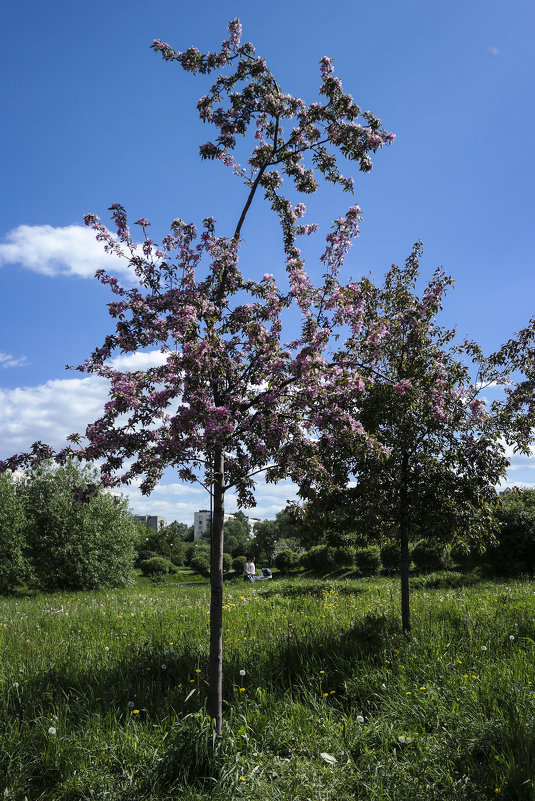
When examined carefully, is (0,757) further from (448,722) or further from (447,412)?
(447,412)

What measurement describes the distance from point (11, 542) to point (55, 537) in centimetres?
185

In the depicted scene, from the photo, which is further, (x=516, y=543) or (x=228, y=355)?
(x=516, y=543)

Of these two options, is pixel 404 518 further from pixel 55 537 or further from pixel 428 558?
pixel 55 537

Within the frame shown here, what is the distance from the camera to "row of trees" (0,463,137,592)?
23.0m

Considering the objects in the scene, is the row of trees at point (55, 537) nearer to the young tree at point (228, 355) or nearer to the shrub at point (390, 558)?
the shrub at point (390, 558)

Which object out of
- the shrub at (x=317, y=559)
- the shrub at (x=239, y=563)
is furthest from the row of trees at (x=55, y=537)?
the shrub at (x=239, y=563)

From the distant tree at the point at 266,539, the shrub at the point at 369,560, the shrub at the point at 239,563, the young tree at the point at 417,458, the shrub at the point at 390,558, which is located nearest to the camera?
the young tree at the point at 417,458

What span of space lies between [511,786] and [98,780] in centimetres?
335

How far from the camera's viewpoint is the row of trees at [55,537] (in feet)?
75.4

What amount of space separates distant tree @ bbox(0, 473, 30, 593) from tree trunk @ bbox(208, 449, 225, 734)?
21056 millimetres

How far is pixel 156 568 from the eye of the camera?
42.9 metres

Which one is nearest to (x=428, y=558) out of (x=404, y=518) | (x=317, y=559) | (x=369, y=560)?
(x=369, y=560)

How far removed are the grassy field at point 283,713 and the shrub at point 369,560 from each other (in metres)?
19.0

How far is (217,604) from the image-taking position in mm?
5125
